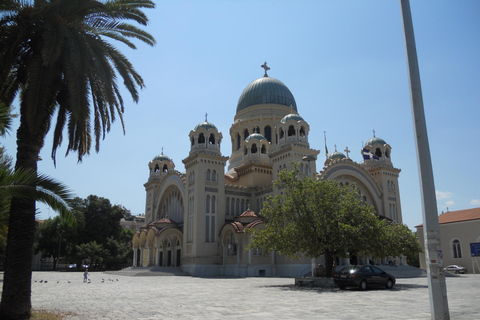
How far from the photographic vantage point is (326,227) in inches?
962

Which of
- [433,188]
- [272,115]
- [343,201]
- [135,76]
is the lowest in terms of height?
[433,188]

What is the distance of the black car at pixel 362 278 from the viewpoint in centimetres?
2097

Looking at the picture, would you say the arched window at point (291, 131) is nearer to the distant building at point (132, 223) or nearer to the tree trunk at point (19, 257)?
the tree trunk at point (19, 257)

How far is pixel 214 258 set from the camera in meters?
41.3

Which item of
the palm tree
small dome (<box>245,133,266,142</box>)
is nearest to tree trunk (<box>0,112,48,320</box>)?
the palm tree

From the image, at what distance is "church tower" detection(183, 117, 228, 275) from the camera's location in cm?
4094

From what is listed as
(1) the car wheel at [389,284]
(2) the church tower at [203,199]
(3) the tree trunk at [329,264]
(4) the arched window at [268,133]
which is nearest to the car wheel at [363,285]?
(1) the car wheel at [389,284]

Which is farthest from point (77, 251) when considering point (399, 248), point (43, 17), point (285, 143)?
point (43, 17)

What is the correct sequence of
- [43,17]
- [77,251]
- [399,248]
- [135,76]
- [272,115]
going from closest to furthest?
[43,17], [135,76], [399,248], [272,115], [77,251]

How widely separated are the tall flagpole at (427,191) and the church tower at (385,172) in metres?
37.3

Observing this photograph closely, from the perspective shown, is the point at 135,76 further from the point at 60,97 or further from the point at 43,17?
the point at 43,17

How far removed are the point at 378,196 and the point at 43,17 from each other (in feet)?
134

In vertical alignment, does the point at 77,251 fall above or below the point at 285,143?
below

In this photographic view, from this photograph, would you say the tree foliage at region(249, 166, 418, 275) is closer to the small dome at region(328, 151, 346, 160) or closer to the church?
the church
